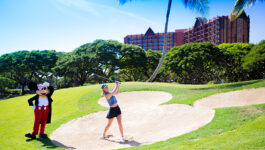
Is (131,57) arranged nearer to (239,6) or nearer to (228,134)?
(239,6)

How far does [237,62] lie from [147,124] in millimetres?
34112

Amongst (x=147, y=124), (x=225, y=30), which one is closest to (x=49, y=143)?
(x=147, y=124)

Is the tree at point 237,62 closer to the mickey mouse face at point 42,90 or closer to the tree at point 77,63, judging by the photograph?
the tree at point 77,63

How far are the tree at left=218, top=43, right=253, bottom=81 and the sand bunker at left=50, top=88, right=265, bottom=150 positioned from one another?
25.4 m

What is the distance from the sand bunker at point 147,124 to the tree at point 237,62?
25.4m

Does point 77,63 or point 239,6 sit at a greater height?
point 239,6

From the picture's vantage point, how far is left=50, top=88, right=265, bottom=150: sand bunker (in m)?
7.54

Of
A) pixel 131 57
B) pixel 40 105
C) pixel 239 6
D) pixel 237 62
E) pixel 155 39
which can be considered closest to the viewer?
pixel 40 105

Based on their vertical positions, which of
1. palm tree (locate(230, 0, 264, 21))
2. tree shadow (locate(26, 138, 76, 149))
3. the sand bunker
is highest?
palm tree (locate(230, 0, 264, 21))

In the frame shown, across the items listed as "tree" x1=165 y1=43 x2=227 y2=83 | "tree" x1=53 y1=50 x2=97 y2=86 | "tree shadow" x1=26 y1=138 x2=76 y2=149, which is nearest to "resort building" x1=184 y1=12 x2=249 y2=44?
"tree" x1=165 y1=43 x2=227 y2=83

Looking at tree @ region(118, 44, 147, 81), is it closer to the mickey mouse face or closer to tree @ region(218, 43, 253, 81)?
tree @ region(218, 43, 253, 81)

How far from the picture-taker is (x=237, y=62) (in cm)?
3647

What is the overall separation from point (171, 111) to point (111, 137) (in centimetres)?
424

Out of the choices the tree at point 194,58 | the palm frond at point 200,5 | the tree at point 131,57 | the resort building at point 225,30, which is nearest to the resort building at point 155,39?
the resort building at point 225,30
